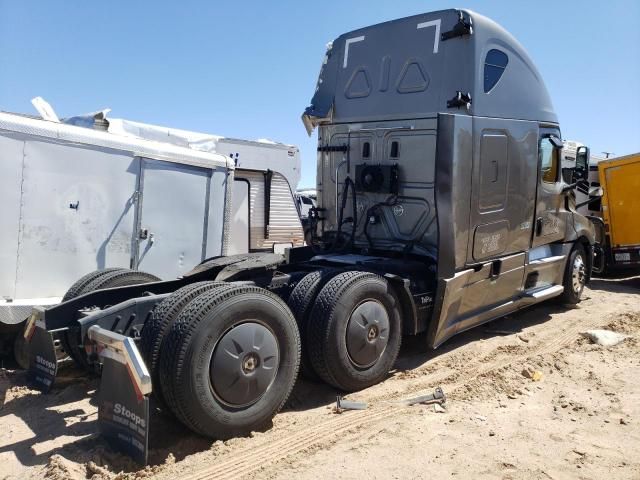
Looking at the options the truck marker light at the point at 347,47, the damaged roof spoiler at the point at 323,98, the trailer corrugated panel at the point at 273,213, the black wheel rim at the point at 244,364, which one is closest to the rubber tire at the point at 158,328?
the black wheel rim at the point at 244,364

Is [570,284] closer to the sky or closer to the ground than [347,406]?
closer to the sky

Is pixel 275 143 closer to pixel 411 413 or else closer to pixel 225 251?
pixel 225 251

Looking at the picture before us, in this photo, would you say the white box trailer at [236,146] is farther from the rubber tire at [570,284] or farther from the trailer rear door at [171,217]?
the rubber tire at [570,284]

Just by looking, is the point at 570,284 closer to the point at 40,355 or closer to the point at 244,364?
the point at 244,364

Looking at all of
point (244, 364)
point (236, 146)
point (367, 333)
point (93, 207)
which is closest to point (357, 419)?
point (367, 333)

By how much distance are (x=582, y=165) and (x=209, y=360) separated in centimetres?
641

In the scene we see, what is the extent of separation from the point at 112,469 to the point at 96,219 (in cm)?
365

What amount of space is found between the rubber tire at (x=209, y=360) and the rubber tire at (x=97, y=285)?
3.26ft

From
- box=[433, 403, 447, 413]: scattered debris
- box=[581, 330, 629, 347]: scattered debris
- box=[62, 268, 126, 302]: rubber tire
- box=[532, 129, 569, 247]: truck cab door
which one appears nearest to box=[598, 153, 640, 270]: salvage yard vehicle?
box=[532, 129, 569, 247]: truck cab door

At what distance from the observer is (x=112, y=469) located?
3516 mm

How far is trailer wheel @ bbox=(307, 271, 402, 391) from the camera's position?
4684mm

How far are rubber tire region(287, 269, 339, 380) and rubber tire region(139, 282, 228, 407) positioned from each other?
3.38 feet

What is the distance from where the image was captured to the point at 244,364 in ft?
13.0

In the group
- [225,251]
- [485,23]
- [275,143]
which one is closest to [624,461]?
[485,23]
